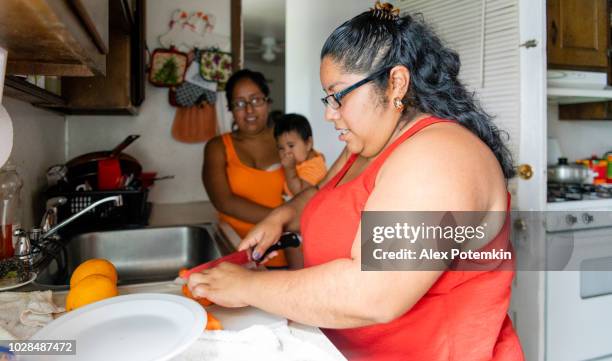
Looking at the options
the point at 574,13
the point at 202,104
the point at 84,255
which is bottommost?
the point at 84,255

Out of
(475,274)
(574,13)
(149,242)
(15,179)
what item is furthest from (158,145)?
(574,13)

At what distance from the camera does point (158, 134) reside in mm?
2602

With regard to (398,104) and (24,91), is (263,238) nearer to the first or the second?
(398,104)

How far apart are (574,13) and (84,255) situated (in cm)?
256

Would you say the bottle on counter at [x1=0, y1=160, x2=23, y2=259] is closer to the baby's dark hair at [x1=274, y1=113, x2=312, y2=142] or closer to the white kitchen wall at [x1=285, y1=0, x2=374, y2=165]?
the baby's dark hair at [x1=274, y1=113, x2=312, y2=142]

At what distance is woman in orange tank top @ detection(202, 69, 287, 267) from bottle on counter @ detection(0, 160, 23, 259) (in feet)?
2.95

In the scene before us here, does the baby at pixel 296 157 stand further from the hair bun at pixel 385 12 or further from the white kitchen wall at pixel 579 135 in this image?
the white kitchen wall at pixel 579 135

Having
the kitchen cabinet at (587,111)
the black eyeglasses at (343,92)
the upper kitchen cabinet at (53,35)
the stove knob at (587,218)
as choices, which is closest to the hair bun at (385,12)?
the black eyeglasses at (343,92)

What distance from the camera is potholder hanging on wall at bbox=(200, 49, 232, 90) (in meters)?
2.57

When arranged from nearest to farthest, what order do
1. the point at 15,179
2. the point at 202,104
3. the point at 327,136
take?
the point at 15,179, the point at 202,104, the point at 327,136

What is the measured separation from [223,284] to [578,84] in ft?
7.42

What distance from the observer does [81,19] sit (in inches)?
24.7

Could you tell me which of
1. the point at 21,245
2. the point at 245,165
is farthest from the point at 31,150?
the point at 245,165

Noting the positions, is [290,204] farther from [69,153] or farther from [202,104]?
[69,153]
